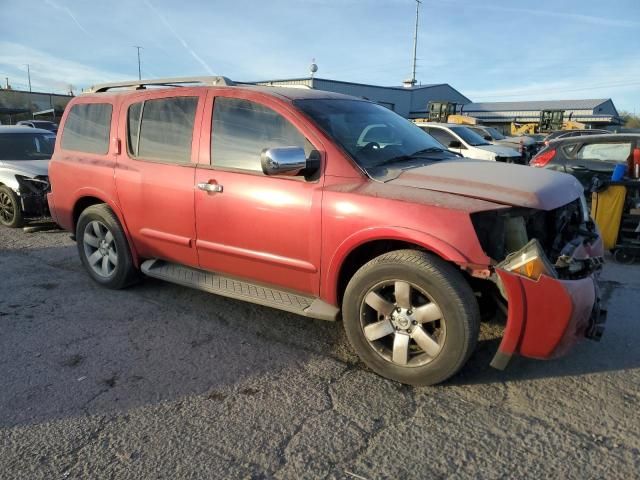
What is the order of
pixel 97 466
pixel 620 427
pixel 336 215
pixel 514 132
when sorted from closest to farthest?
1. pixel 97 466
2. pixel 620 427
3. pixel 336 215
4. pixel 514 132

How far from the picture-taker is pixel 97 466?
2.35 metres

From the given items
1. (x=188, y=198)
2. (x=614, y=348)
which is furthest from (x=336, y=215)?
(x=614, y=348)

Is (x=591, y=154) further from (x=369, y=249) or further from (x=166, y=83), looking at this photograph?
(x=166, y=83)

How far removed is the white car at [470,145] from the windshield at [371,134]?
7874mm

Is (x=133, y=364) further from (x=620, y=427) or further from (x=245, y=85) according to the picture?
(x=620, y=427)

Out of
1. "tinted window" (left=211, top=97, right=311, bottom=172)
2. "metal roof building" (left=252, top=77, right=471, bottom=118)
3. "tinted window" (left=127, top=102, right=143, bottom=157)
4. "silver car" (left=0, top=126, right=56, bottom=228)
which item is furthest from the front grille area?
"metal roof building" (left=252, top=77, right=471, bottom=118)

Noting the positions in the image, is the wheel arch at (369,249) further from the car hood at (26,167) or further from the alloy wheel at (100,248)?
the car hood at (26,167)

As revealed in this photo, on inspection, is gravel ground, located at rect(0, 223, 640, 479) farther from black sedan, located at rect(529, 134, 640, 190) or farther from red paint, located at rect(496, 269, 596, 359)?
black sedan, located at rect(529, 134, 640, 190)

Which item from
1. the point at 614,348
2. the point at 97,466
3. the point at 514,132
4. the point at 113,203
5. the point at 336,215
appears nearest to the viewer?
the point at 97,466

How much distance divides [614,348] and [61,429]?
359 centimetres

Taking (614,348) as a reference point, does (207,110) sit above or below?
above

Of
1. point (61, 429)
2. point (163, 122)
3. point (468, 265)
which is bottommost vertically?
point (61, 429)

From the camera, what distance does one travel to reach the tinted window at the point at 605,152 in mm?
7547

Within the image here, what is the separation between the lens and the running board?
337 centimetres
